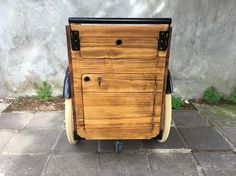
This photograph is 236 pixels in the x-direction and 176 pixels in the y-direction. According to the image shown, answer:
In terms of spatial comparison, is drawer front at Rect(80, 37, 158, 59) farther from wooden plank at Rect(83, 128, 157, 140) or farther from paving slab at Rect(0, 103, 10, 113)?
paving slab at Rect(0, 103, 10, 113)

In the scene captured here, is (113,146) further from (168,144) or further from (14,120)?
(14,120)

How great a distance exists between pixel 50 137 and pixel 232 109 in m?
2.73

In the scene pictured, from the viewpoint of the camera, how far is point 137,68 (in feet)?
7.81

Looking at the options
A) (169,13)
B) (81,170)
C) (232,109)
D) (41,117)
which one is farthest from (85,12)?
(232,109)

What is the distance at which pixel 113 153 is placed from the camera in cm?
284

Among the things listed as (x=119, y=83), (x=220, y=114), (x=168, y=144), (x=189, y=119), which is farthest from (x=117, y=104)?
(x=220, y=114)

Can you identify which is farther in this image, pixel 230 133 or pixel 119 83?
pixel 230 133

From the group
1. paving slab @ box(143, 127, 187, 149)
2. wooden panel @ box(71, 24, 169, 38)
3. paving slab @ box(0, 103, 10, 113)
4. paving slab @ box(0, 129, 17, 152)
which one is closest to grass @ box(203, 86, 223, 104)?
paving slab @ box(143, 127, 187, 149)

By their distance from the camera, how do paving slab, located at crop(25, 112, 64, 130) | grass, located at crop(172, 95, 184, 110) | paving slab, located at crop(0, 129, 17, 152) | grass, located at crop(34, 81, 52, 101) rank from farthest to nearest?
grass, located at crop(34, 81, 52, 101) → grass, located at crop(172, 95, 184, 110) → paving slab, located at crop(25, 112, 64, 130) → paving slab, located at crop(0, 129, 17, 152)

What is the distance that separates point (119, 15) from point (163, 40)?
183cm

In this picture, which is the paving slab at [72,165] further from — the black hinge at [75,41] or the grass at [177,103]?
the grass at [177,103]

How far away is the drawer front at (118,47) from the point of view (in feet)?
7.41

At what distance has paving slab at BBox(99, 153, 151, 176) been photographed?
2529mm

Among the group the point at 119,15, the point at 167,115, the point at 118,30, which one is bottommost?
the point at 167,115
